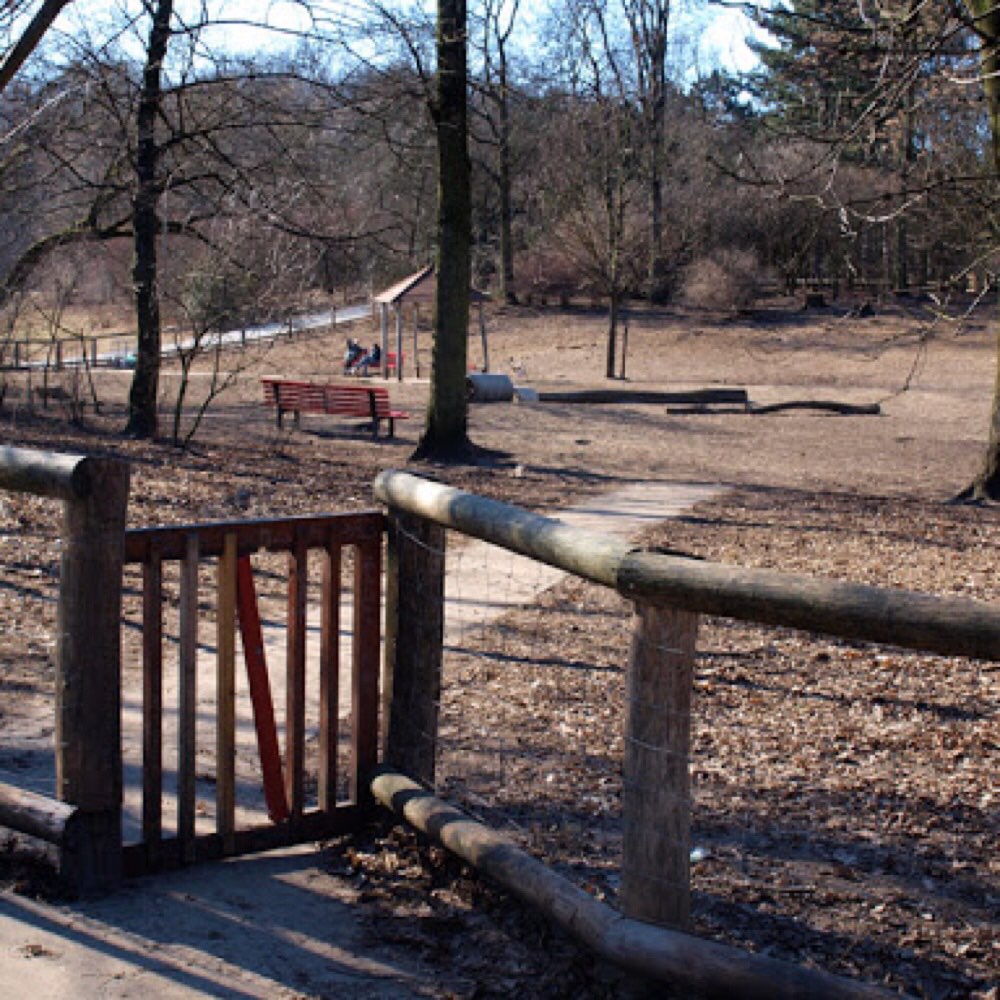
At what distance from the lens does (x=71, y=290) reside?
69.7 ft

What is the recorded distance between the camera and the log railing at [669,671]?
3.12 m

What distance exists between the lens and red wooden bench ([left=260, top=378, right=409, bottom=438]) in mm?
21484

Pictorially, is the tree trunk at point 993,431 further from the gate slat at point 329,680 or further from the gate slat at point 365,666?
the gate slat at point 329,680

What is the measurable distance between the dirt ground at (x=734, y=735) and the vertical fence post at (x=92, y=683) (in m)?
0.87

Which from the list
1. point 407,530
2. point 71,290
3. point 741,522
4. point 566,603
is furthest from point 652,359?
point 407,530

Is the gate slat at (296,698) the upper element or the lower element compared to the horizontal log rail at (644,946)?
upper

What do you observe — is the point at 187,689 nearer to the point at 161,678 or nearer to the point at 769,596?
the point at 161,678

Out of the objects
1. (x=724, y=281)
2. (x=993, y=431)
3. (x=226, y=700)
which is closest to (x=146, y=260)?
(x=993, y=431)

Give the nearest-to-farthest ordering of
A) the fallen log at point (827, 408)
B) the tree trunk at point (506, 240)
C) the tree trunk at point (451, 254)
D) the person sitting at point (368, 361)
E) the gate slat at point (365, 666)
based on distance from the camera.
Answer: the gate slat at point (365, 666), the tree trunk at point (451, 254), the fallen log at point (827, 408), the person sitting at point (368, 361), the tree trunk at point (506, 240)

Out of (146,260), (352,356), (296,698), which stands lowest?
(296,698)

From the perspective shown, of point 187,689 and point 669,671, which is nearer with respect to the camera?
point 669,671

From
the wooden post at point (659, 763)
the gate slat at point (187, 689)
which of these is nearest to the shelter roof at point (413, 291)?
the gate slat at point (187, 689)

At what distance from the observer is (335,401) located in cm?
2183

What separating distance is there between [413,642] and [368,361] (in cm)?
3296
